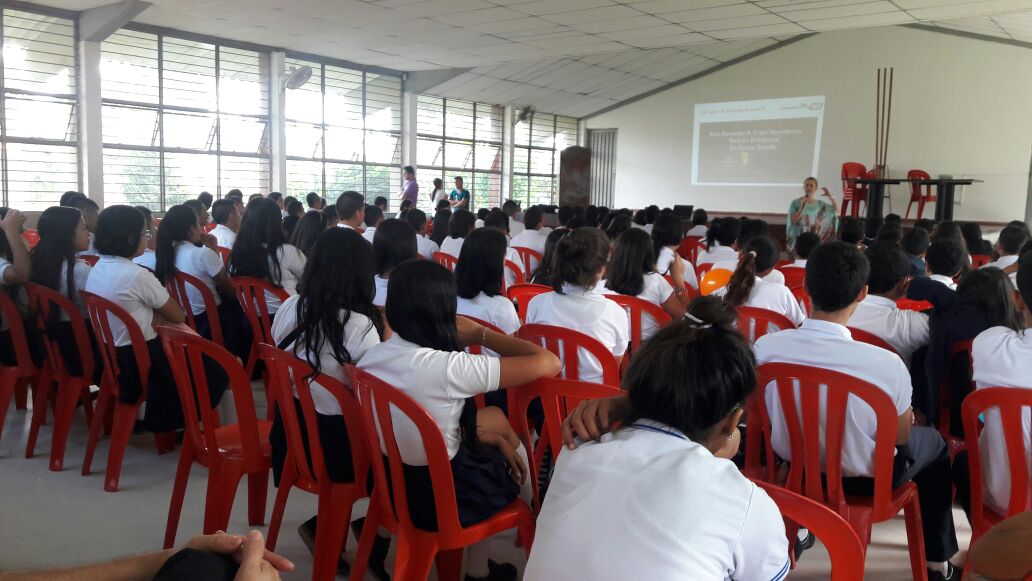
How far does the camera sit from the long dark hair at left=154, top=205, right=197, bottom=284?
11.5ft

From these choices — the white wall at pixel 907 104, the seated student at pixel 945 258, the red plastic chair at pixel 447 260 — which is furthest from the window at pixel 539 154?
the seated student at pixel 945 258

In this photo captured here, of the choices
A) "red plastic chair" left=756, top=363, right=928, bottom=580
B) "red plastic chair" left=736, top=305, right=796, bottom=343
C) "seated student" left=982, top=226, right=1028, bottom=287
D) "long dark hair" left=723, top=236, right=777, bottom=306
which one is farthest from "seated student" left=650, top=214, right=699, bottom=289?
"red plastic chair" left=756, top=363, right=928, bottom=580

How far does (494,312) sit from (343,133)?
31.8 feet

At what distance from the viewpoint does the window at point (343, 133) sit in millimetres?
10992

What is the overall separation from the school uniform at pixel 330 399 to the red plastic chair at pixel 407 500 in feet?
0.50

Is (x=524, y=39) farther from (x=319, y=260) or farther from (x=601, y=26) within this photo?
(x=319, y=260)

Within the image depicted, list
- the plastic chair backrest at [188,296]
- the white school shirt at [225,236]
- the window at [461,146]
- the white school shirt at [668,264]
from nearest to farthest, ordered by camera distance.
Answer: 1. the plastic chair backrest at [188,296]
2. the white school shirt at [668,264]
3. the white school shirt at [225,236]
4. the window at [461,146]

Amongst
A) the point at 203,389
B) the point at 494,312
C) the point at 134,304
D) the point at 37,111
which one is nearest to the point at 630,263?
the point at 494,312

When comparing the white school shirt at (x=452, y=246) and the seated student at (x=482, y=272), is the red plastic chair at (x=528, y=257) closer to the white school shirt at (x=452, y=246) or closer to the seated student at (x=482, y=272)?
the white school shirt at (x=452, y=246)

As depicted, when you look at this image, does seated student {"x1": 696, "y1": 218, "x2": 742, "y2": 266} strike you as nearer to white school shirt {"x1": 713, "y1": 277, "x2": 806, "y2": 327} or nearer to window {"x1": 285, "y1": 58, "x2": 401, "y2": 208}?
white school shirt {"x1": 713, "y1": 277, "x2": 806, "y2": 327}

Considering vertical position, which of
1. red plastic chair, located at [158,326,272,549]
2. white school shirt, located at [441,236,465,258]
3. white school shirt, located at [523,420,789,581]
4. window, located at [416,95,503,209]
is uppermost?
window, located at [416,95,503,209]

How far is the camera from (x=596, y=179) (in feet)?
57.4

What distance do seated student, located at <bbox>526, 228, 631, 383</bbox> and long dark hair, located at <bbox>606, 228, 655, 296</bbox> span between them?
2.20 feet

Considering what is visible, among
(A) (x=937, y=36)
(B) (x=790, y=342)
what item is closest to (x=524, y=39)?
(A) (x=937, y=36)
